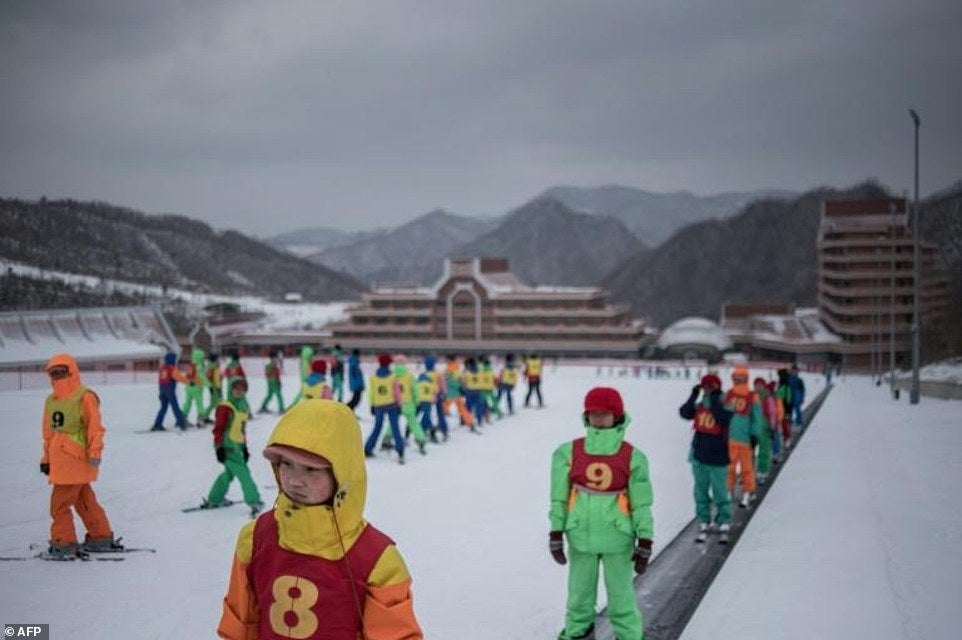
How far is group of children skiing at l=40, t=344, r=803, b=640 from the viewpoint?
2840 mm

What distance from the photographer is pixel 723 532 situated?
8.24 meters

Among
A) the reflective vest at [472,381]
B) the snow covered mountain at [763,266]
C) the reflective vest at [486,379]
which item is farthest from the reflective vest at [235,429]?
the snow covered mountain at [763,266]

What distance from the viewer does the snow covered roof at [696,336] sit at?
7269cm

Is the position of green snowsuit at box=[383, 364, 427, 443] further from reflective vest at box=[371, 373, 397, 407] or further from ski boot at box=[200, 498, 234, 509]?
ski boot at box=[200, 498, 234, 509]

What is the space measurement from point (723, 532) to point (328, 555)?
6.38 meters

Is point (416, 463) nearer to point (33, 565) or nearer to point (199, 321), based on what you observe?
point (199, 321)

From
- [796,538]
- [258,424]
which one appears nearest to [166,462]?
[258,424]

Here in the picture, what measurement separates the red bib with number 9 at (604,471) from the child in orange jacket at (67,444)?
14.2ft

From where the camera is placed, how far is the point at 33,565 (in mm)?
6691

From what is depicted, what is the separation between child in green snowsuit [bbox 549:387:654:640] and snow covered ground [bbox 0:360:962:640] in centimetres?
70

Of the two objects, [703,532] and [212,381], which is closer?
[703,532]

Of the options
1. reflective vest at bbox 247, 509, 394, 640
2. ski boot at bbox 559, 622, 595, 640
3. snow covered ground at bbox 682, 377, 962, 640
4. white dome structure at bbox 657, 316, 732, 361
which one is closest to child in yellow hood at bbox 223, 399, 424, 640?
reflective vest at bbox 247, 509, 394, 640

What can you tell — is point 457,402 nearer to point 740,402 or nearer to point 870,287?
point 740,402

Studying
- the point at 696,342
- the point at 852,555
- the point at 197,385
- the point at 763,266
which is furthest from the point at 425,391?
the point at 763,266
